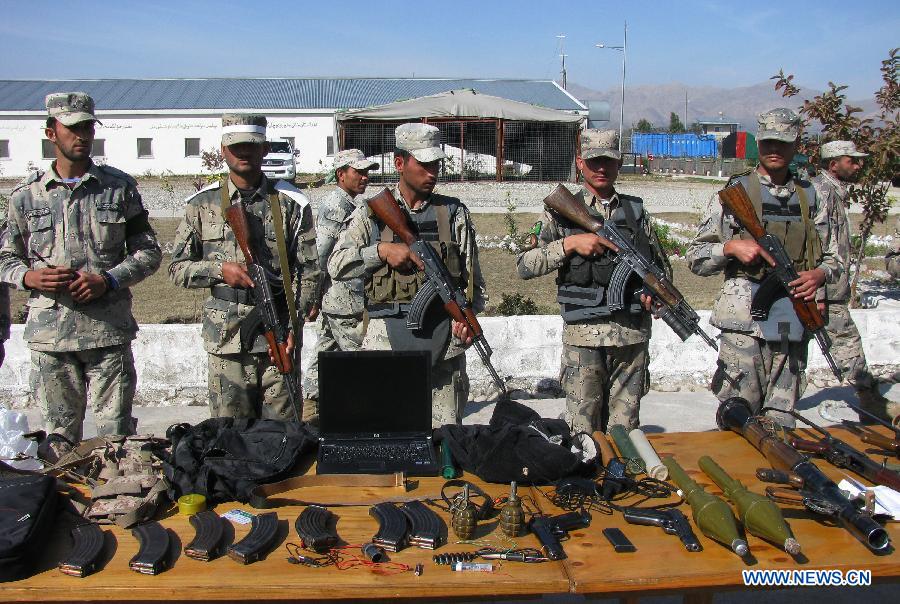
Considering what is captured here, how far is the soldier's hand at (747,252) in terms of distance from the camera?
4301 millimetres

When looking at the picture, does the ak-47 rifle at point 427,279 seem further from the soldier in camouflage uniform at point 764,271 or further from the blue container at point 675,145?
the blue container at point 675,145

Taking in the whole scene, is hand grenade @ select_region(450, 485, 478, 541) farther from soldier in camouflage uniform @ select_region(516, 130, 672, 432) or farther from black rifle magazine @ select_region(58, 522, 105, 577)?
soldier in camouflage uniform @ select_region(516, 130, 672, 432)

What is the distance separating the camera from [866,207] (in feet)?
28.1

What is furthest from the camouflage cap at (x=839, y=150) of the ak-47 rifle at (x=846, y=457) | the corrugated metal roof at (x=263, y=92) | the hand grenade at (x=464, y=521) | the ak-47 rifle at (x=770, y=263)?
the corrugated metal roof at (x=263, y=92)

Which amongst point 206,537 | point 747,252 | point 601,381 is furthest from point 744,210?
point 206,537

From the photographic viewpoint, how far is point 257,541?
8.47 feet

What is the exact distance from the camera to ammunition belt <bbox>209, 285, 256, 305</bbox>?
14.1ft

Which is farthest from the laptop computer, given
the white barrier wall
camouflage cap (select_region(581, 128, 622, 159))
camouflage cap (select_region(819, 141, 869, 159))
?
camouflage cap (select_region(819, 141, 869, 159))

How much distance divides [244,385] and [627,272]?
84.9 inches

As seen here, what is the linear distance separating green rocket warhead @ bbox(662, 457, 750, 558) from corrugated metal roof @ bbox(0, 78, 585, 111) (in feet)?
114

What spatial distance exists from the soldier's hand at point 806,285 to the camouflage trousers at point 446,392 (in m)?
1.85

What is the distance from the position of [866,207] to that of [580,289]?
569 centimetres

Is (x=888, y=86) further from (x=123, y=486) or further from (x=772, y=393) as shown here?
(x=123, y=486)

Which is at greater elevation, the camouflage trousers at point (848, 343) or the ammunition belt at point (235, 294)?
the ammunition belt at point (235, 294)
